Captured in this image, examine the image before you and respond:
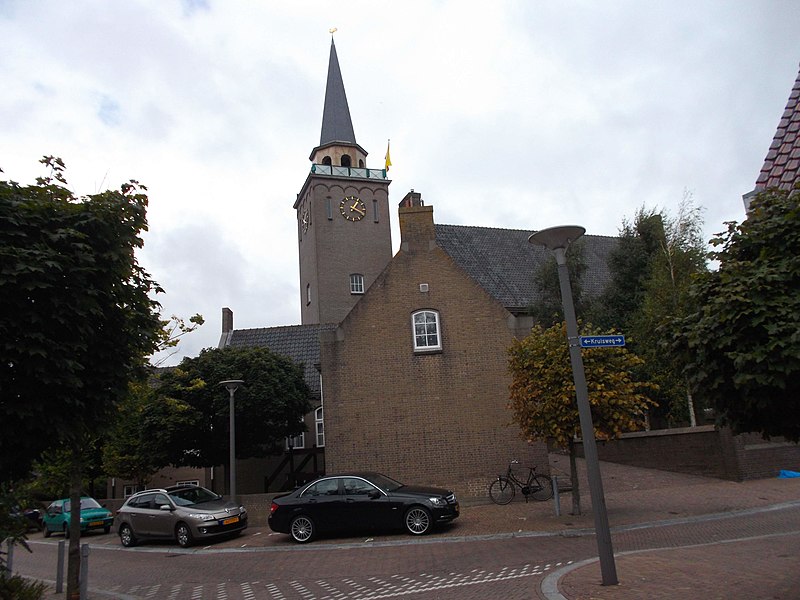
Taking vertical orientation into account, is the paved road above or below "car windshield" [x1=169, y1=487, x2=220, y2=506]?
below

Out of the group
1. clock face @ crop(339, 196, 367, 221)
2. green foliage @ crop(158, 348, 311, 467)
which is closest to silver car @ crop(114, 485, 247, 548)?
green foliage @ crop(158, 348, 311, 467)

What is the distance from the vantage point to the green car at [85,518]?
22.3 m

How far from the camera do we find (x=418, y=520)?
1429 cm

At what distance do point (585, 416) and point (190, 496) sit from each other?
12859 millimetres

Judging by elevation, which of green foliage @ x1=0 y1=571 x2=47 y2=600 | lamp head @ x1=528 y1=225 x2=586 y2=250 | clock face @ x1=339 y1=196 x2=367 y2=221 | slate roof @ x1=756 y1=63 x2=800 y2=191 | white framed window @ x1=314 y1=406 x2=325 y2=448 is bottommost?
green foliage @ x1=0 y1=571 x2=47 y2=600

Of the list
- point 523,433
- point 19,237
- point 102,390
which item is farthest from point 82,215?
point 523,433

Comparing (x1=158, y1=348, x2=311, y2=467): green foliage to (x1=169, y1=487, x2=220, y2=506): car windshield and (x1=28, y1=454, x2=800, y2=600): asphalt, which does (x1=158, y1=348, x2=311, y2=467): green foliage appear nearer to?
(x1=169, y1=487, x2=220, y2=506): car windshield

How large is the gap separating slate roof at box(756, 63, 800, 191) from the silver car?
562 inches

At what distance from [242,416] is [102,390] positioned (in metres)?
16.4

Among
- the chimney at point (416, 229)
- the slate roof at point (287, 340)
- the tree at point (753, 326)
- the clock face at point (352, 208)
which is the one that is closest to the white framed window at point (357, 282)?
the clock face at point (352, 208)

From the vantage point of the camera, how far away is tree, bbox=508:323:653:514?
559 inches

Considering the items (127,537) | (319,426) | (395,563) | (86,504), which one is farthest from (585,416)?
(319,426)

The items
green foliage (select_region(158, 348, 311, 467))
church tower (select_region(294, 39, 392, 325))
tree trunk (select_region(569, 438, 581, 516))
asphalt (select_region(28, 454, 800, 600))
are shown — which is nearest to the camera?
asphalt (select_region(28, 454, 800, 600))

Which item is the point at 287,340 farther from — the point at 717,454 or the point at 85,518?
the point at 717,454
